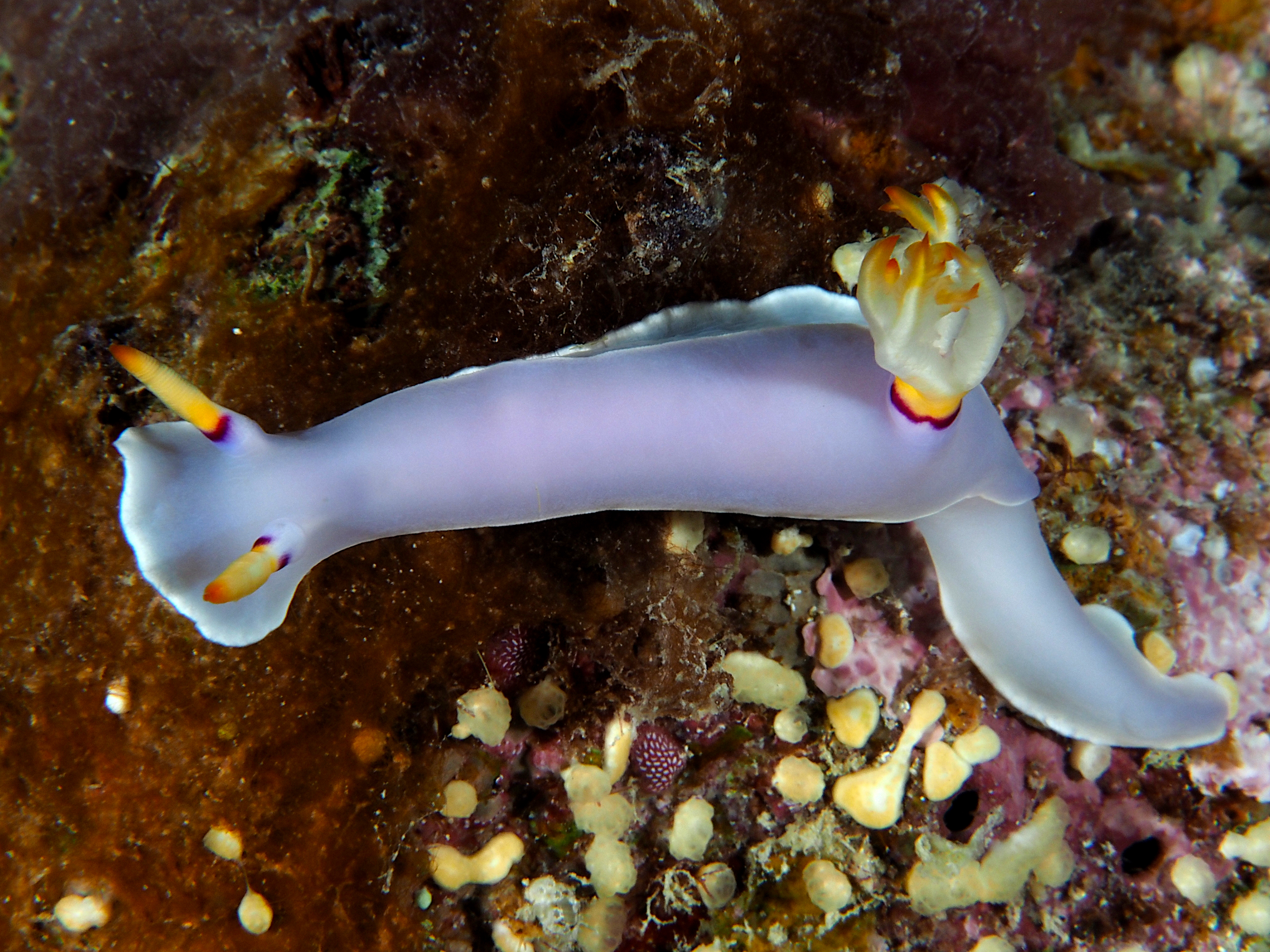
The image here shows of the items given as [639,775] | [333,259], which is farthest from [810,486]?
[333,259]

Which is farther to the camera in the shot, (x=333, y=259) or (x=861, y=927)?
(x=861, y=927)

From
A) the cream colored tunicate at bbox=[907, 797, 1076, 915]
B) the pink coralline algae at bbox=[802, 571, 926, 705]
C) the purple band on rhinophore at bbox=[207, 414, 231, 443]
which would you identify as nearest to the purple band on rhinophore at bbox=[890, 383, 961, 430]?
the pink coralline algae at bbox=[802, 571, 926, 705]

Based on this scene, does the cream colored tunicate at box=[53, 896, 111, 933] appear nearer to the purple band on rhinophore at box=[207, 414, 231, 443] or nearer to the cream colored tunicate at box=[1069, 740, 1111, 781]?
the purple band on rhinophore at box=[207, 414, 231, 443]

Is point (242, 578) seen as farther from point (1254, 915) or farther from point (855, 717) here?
point (1254, 915)

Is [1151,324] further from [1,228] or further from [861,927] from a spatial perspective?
[1,228]

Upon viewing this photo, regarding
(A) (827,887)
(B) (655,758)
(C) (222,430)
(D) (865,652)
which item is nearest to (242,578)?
(C) (222,430)

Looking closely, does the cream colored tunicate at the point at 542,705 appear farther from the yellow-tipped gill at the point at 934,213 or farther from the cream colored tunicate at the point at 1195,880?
the cream colored tunicate at the point at 1195,880
